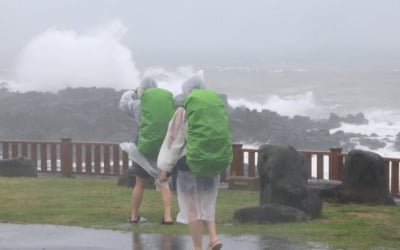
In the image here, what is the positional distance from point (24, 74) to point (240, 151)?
62668 mm

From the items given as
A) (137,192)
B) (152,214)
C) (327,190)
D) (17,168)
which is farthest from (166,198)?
(17,168)

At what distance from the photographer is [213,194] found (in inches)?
308

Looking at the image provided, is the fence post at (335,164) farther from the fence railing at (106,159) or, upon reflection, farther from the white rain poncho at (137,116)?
the white rain poncho at (137,116)

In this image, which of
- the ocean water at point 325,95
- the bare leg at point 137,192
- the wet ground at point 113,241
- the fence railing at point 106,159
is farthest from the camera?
the ocean water at point 325,95

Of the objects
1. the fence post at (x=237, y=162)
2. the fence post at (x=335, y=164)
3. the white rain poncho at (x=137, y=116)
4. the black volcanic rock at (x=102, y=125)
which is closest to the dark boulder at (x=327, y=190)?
the fence post at (x=335, y=164)

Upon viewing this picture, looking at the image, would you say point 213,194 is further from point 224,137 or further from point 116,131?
point 116,131

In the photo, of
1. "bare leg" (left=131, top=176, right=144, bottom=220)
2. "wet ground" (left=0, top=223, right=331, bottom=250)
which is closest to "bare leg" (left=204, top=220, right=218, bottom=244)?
"wet ground" (left=0, top=223, right=331, bottom=250)

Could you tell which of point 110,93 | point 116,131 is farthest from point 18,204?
point 110,93

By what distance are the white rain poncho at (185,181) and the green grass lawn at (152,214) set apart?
1.63 meters

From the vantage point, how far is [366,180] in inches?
516

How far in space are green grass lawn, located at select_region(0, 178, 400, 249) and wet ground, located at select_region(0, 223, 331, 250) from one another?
0.30 meters

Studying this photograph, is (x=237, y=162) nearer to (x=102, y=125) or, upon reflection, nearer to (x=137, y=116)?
(x=137, y=116)

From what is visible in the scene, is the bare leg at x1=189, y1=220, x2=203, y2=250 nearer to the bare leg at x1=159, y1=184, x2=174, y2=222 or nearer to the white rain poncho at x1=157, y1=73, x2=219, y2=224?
the white rain poncho at x1=157, y1=73, x2=219, y2=224

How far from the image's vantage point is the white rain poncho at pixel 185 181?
7.72 meters
